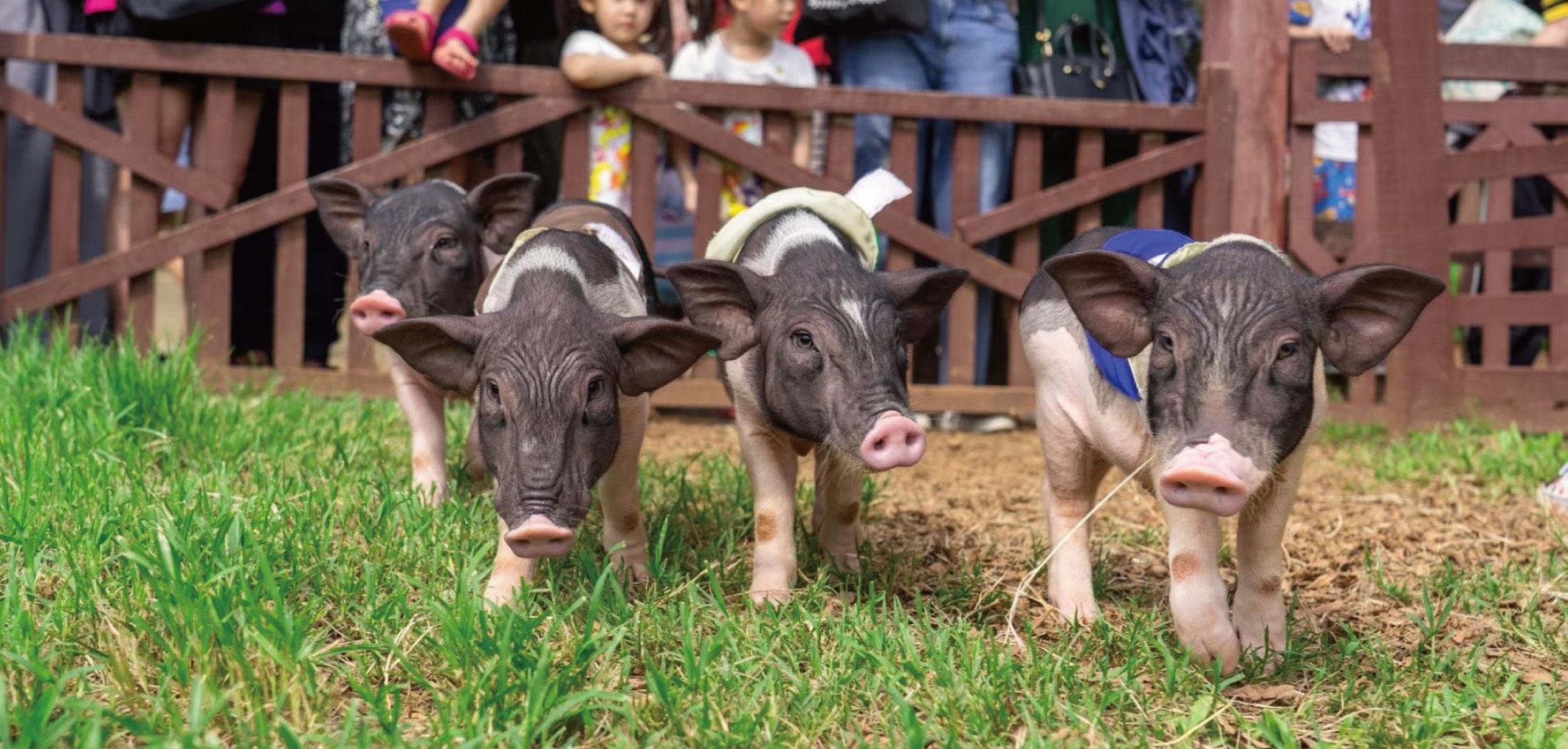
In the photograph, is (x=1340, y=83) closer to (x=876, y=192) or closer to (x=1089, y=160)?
(x=1089, y=160)

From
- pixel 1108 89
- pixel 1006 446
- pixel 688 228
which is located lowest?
pixel 1006 446

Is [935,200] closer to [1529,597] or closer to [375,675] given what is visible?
[1529,597]

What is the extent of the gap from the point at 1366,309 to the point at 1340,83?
4.90 m

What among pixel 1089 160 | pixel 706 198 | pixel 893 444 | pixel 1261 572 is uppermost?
pixel 1089 160

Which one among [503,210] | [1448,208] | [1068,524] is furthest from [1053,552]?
[1448,208]

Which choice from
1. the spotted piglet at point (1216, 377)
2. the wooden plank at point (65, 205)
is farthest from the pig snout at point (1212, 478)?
the wooden plank at point (65, 205)

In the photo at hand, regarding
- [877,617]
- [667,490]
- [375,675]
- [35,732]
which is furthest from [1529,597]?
[35,732]

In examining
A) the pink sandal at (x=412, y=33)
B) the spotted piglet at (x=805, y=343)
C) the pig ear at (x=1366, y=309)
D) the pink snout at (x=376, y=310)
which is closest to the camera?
the pig ear at (x=1366, y=309)

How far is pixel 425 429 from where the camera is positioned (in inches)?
174

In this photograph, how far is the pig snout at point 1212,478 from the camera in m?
2.70

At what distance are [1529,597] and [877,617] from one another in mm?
1726

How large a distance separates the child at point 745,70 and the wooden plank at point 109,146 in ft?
7.02

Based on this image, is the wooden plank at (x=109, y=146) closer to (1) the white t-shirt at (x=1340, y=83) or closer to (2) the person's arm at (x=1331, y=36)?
(2) the person's arm at (x=1331, y=36)

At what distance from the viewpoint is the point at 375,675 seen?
284cm
